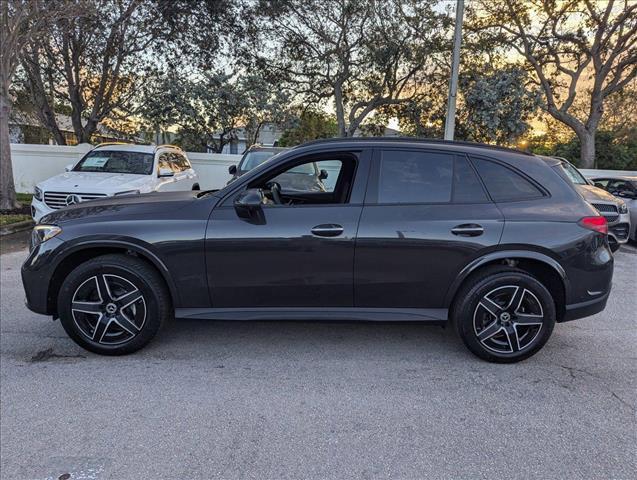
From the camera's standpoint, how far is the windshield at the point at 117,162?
27.8 feet

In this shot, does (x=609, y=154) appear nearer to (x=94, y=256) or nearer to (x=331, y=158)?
(x=331, y=158)

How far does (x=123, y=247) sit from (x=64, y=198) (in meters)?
4.80

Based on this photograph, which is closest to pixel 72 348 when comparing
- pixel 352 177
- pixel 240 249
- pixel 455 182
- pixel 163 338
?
pixel 163 338

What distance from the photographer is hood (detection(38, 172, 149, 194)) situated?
7234 millimetres

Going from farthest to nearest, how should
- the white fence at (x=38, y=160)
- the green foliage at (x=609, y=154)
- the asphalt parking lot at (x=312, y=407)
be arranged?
1. the green foliage at (x=609, y=154)
2. the white fence at (x=38, y=160)
3. the asphalt parking lot at (x=312, y=407)

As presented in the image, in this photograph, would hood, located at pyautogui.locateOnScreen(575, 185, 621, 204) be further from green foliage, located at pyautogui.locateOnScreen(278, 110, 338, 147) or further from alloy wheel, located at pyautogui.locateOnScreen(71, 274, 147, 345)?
green foliage, located at pyautogui.locateOnScreen(278, 110, 338, 147)

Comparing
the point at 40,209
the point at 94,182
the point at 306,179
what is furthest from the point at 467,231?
the point at 40,209

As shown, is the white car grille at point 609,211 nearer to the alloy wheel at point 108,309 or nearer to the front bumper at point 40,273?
the alloy wheel at point 108,309

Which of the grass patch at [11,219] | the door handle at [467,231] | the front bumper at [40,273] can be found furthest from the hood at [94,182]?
the door handle at [467,231]

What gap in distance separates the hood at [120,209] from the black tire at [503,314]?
2464mm

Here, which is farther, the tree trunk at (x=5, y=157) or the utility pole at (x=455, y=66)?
the utility pole at (x=455, y=66)

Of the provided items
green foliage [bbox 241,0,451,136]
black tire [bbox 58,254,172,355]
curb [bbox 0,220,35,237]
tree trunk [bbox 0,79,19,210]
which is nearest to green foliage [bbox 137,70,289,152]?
green foliage [bbox 241,0,451,136]

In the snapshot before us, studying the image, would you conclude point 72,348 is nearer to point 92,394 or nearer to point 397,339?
point 92,394

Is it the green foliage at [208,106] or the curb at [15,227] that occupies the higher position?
the green foliage at [208,106]
